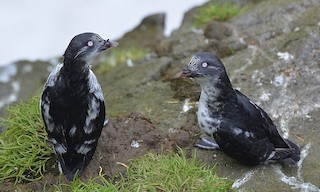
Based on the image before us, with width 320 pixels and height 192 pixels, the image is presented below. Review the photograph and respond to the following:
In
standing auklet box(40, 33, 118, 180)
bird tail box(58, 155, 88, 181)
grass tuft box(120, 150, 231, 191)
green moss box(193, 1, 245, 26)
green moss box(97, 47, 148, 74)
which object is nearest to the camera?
grass tuft box(120, 150, 231, 191)

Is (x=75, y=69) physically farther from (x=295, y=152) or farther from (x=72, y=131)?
(x=295, y=152)

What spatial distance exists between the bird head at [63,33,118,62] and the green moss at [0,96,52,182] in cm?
107

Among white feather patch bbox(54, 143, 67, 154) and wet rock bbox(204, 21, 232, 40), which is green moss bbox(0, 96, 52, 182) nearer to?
white feather patch bbox(54, 143, 67, 154)

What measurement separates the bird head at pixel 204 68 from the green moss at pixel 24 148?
1.60 meters

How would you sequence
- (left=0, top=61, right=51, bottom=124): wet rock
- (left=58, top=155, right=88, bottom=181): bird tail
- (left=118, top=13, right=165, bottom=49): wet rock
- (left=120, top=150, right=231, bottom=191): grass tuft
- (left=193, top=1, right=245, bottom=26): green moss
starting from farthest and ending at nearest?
(left=118, top=13, right=165, bottom=49): wet rock < (left=0, top=61, right=51, bottom=124): wet rock < (left=193, top=1, right=245, bottom=26): green moss < (left=58, top=155, right=88, bottom=181): bird tail < (left=120, top=150, right=231, bottom=191): grass tuft

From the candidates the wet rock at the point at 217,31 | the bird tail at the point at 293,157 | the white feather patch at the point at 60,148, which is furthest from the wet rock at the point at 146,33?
the bird tail at the point at 293,157

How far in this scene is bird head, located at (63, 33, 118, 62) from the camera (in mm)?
5727

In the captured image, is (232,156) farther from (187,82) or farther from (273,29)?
(273,29)

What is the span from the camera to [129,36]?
12.0 m

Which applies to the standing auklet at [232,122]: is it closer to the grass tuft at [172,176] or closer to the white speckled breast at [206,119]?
the white speckled breast at [206,119]

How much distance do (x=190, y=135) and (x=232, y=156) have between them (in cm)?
72

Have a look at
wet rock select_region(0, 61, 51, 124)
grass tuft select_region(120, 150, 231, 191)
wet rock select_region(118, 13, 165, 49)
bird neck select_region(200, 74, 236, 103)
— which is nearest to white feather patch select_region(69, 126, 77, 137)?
grass tuft select_region(120, 150, 231, 191)

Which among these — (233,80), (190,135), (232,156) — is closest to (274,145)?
(232,156)

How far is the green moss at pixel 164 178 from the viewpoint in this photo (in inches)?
225
